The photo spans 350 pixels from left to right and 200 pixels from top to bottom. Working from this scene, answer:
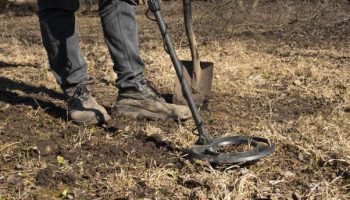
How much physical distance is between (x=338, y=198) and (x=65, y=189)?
3.82 feet

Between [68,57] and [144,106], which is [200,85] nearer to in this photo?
[144,106]

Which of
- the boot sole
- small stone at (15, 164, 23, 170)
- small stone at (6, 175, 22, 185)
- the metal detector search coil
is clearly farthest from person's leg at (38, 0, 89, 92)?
the metal detector search coil

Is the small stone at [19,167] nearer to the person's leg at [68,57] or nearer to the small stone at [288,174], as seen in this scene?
the person's leg at [68,57]

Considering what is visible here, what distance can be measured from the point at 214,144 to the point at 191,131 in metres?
0.39

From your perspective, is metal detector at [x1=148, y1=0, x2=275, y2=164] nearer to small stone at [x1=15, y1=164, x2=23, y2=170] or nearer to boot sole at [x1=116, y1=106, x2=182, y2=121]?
boot sole at [x1=116, y1=106, x2=182, y2=121]

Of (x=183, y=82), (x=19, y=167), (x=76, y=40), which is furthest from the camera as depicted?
(x=76, y=40)

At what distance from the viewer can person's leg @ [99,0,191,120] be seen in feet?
11.0

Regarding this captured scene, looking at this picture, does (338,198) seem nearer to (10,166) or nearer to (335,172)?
(335,172)

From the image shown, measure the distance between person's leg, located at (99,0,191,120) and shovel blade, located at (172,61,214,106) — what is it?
37 cm

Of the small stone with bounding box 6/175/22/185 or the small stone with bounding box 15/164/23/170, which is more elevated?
the small stone with bounding box 15/164/23/170

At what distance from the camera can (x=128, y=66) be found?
11.3 feet

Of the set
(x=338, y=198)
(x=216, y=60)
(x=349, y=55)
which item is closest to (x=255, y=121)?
(x=338, y=198)

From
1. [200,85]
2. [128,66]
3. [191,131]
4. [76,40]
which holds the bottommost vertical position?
[191,131]

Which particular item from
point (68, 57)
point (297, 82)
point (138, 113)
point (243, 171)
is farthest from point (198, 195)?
point (297, 82)
